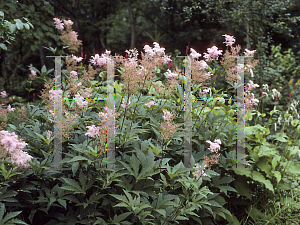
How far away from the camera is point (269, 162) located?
229 cm

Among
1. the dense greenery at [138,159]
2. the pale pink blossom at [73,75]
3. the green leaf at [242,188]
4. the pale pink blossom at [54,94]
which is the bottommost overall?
the green leaf at [242,188]

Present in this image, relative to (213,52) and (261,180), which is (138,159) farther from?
(261,180)

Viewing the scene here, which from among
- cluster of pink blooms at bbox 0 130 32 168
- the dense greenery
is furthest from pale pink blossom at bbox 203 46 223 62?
cluster of pink blooms at bbox 0 130 32 168

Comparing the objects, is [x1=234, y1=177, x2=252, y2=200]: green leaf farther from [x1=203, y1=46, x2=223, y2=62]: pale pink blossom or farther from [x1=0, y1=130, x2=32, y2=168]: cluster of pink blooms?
[x1=0, y1=130, x2=32, y2=168]: cluster of pink blooms

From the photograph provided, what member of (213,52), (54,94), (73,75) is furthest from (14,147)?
(213,52)

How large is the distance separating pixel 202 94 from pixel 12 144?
1.30 metres

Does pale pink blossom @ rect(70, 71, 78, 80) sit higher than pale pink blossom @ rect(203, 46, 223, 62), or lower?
lower

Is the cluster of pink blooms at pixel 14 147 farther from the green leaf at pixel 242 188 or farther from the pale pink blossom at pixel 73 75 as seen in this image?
the green leaf at pixel 242 188

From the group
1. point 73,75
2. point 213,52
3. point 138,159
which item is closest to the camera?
point 138,159

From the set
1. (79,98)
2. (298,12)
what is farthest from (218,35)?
(79,98)

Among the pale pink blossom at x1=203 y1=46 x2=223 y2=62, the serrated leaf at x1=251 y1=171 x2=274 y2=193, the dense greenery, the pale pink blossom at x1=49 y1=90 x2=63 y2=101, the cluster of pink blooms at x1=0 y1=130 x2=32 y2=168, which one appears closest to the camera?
the cluster of pink blooms at x1=0 y1=130 x2=32 y2=168

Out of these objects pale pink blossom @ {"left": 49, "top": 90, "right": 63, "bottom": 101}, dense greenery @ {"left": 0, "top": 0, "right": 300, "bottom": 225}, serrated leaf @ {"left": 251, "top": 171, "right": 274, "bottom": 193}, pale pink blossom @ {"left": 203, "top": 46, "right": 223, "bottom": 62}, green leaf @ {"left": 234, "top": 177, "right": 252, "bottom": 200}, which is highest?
pale pink blossom @ {"left": 203, "top": 46, "right": 223, "bottom": 62}

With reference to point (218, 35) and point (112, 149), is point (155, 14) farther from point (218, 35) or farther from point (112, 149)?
point (112, 149)

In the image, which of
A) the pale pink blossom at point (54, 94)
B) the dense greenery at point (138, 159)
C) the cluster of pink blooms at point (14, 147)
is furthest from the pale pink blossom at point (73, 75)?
the cluster of pink blooms at point (14, 147)
